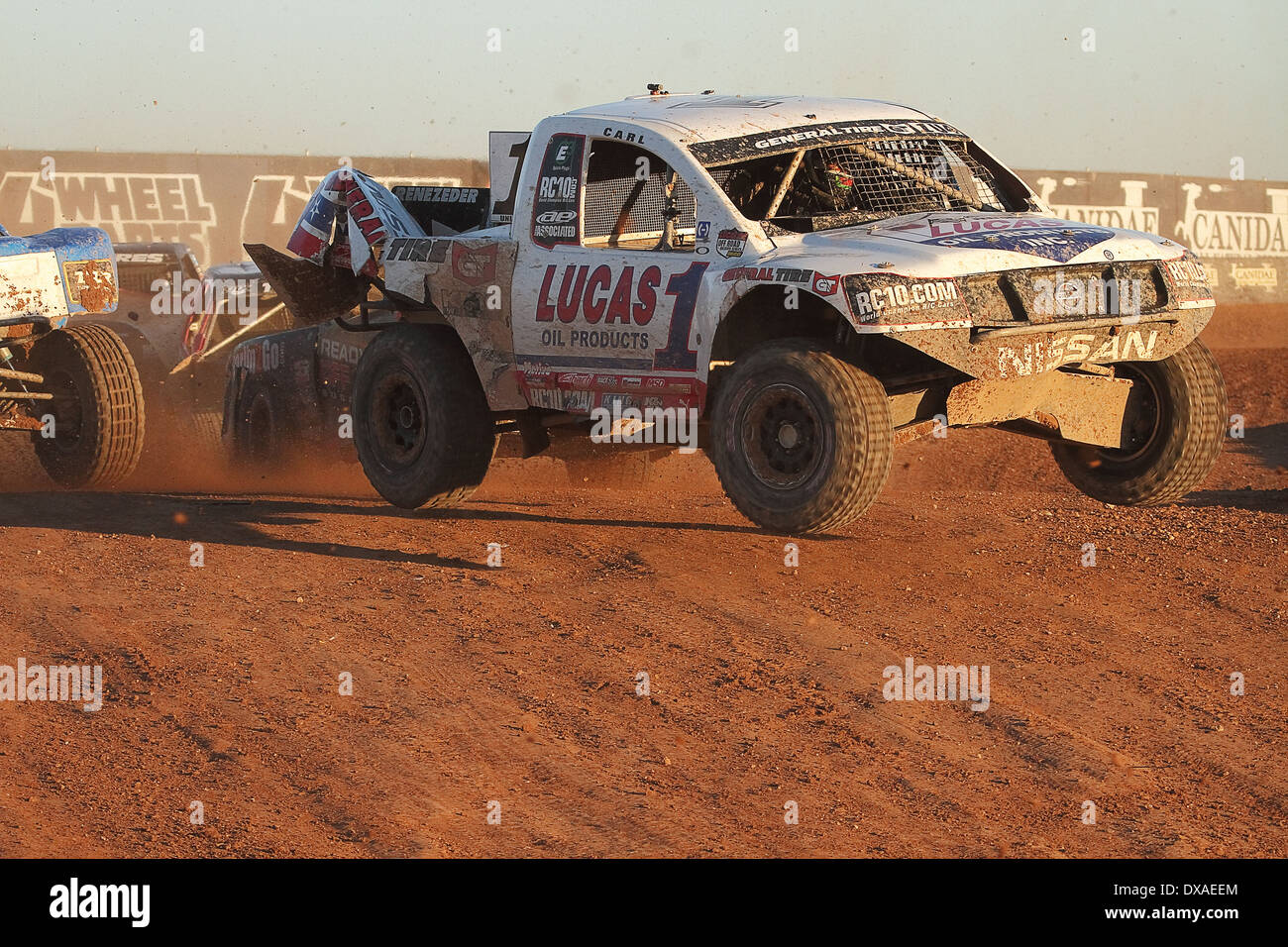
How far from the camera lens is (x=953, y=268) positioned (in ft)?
21.2

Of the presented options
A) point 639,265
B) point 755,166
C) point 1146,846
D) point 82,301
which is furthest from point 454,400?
point 1146,846

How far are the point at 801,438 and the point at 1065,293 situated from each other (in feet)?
4.35

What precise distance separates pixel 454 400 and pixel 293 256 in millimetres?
1718

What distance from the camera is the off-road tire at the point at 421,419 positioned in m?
8.29

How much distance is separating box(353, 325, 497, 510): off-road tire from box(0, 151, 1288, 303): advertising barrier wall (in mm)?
15101

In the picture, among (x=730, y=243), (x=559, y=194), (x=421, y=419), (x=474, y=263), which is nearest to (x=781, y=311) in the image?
(x=730, y=243)

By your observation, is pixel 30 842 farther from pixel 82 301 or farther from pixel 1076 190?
pixel 1076 190

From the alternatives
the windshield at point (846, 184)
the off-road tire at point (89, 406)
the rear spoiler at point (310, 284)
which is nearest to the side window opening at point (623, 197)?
the windshield at point (846, 184)

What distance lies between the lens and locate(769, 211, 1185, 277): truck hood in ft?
21.2

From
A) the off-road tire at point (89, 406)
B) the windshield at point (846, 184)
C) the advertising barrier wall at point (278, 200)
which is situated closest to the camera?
the windshield at point (846, 184)

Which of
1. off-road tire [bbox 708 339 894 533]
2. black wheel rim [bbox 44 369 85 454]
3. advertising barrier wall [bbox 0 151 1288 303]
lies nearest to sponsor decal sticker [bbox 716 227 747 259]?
off-road tire [bbox 708 339 894 533]

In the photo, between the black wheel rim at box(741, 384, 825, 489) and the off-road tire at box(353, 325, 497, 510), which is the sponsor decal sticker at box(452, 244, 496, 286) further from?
the black wheel rim at box(741, 384, 825, 489)

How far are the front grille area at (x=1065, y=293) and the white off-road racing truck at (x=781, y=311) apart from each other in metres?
0.01

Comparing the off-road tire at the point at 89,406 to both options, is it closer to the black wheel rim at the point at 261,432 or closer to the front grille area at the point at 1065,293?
the black wheel rim at the point at 261,432
